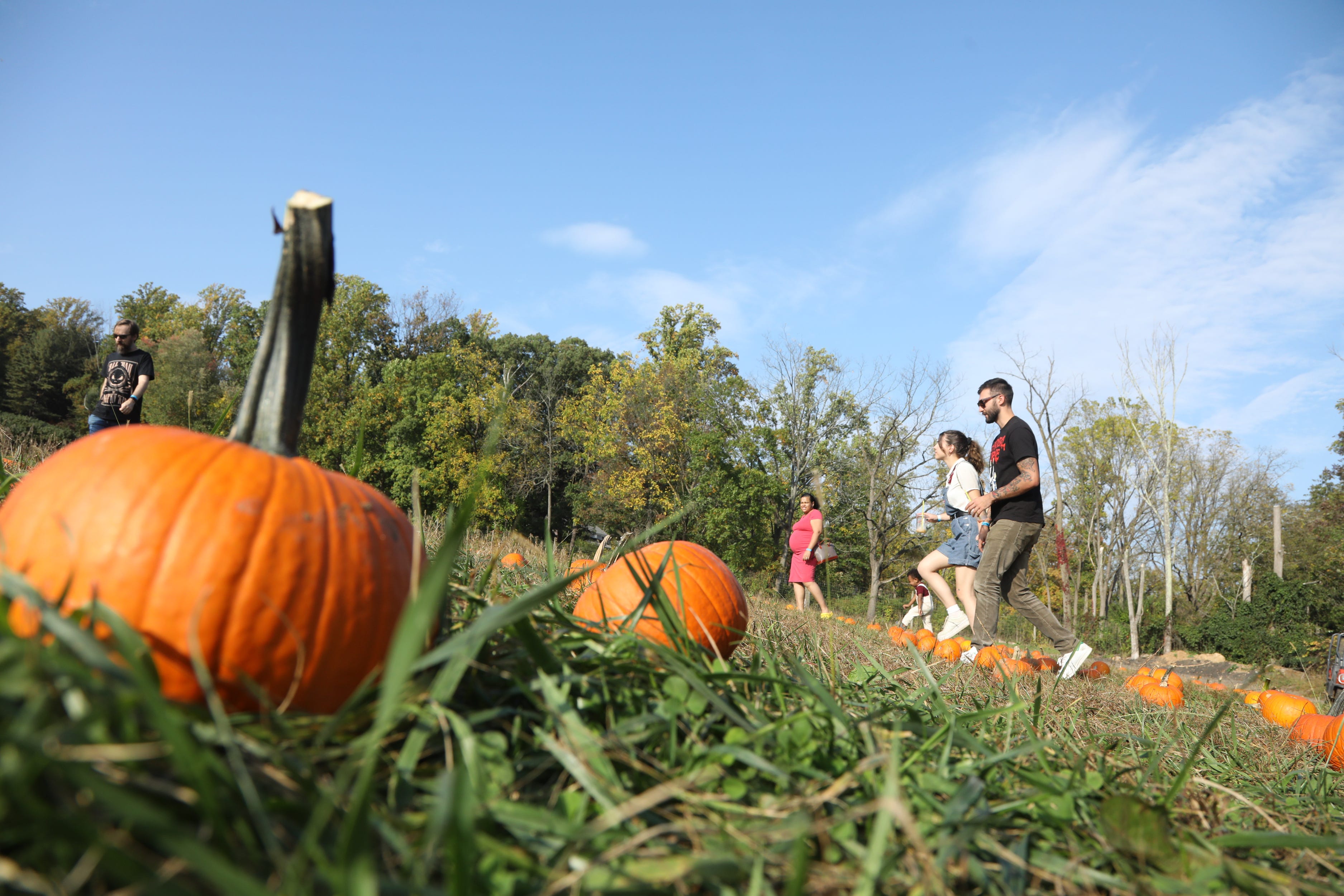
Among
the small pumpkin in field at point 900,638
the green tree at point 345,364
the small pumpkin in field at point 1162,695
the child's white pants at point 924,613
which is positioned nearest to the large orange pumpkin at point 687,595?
the small pumpkin in field at point 900,638

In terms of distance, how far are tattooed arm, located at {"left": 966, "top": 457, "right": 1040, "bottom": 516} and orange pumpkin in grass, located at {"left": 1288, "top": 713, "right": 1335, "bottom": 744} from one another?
204 centimetres

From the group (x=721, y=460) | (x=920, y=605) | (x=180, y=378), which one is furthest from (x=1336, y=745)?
(x=180, y=378)

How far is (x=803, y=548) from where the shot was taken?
34.9 ft

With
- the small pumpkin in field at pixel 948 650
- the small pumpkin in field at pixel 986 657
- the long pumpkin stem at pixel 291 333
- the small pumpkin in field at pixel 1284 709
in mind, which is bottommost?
the small pumpkin in field at pixel 1284 709

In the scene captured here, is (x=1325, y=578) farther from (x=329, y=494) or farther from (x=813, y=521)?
(x=329, y=494)

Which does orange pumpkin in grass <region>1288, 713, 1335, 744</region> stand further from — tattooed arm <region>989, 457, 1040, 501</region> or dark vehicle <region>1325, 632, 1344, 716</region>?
tattooed arm <region>989, 457, 1040, 501</region>

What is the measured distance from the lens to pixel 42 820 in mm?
634

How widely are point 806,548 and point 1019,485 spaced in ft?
16.9

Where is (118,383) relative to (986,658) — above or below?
above

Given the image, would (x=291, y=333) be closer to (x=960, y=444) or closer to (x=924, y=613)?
(x=960, y=444)

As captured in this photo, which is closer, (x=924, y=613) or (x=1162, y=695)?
(x=1162, y=695)

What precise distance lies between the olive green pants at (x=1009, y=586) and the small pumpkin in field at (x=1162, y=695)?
1.89 ft

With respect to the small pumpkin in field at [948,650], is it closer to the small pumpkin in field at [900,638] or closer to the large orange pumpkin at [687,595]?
the small pumpkin in field at [900,638]

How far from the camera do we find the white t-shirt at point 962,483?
630 centimetres
